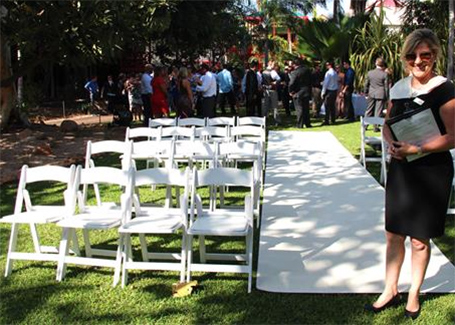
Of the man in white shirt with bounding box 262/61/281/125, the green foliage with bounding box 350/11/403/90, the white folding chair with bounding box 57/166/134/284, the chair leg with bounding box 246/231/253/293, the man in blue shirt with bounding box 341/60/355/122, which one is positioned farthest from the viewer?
the green foliage with bounding box 350/11/403/90

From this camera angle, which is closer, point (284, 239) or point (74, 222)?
point (74, 222)

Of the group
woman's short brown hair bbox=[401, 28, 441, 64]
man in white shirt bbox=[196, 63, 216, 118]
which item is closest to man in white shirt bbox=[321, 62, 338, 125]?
man in white shirt bbox=[196, 63, 216, 118]

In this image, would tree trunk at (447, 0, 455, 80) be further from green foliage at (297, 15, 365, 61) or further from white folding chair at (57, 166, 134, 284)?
white folding chair at (57, 166, 134, 284)

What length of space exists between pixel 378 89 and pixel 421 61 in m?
10.5

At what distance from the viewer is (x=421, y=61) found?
3.60 metres

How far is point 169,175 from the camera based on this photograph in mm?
4945

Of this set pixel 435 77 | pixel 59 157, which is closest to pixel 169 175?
pixel 435 77

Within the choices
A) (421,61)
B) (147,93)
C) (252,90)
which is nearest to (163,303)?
(421,61)

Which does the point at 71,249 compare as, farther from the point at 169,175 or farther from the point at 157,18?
the point at 157,18

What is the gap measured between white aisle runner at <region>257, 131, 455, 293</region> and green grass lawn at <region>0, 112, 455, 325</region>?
0.23 m

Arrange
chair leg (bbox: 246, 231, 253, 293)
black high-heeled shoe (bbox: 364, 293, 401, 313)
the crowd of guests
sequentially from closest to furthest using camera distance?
black high-heeled shoe (bbox: 364, 293, 401, 313) → chair leg (bbox: 246, 231, 253, 293) → the crowd of guests

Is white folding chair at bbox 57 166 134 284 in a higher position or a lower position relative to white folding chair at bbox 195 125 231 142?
Result: lower

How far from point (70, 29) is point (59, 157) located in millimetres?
2781

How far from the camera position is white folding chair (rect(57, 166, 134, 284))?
15.3 ft
